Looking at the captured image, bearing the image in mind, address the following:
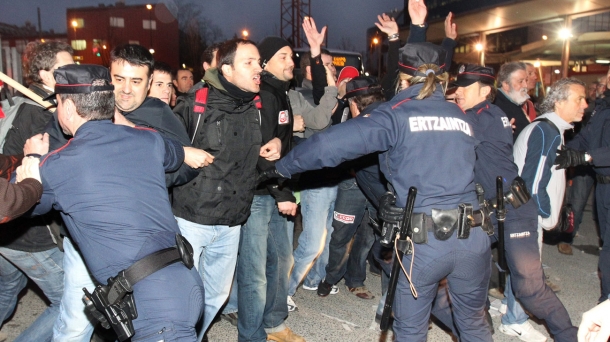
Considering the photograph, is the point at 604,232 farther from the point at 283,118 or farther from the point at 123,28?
the point at 123,28

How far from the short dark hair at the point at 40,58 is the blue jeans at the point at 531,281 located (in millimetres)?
3668

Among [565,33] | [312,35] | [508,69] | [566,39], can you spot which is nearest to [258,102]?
[312,35]

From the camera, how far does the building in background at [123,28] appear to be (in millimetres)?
50594

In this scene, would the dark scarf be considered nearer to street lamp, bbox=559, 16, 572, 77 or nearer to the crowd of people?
the crowd of people

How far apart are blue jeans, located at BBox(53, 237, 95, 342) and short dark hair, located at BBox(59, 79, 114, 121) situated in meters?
1.06

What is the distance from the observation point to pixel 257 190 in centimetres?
389

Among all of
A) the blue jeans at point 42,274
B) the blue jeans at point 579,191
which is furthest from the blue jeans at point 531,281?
the blue jeans at point 579,191

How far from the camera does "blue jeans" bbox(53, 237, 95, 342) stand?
3021 millimetres

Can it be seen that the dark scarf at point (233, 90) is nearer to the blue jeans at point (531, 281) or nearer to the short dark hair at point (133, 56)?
the short dark hair at point (133, 56)

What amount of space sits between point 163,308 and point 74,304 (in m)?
1.01

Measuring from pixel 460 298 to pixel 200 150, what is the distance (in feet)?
6.12

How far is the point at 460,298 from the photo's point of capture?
3049 millimetres

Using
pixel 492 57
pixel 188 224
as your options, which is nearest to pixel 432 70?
pixel 188 224

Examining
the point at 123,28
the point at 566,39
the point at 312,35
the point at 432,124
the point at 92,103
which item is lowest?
the point at 432,124
